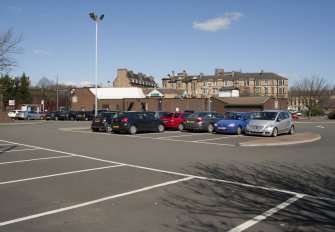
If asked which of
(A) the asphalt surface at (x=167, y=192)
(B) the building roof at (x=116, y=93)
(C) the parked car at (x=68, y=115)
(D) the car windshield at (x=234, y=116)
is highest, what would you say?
(B) the building roof at (x=116, y=93)

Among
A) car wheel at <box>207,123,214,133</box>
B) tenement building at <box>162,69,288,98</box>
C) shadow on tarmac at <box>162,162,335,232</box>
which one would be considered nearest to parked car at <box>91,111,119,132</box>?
car wheel at <box>207,123,214,133</box>

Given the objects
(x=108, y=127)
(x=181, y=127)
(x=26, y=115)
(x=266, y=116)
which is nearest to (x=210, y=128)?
(x=181, y=127)

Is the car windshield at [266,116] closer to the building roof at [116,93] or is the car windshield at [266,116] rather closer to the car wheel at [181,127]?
the car wheel at [181,127]

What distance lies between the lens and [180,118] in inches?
1147

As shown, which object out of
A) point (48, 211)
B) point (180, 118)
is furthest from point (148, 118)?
point (48, 211)

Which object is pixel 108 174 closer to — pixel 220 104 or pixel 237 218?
pixel 237 218

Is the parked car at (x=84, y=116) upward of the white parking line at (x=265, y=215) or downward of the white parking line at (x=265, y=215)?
upward

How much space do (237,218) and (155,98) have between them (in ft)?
206

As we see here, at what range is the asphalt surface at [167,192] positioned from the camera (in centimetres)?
588

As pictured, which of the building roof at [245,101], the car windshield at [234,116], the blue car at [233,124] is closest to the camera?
the blue car at [233,124]

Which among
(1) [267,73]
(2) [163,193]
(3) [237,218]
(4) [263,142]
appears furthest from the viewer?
(1) [267,73]

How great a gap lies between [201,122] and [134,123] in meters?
4.46

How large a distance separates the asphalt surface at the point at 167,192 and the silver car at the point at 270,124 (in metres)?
7.79

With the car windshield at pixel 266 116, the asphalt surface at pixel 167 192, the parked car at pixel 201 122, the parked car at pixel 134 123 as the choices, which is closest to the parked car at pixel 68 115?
the parked car at pixel 134 123
